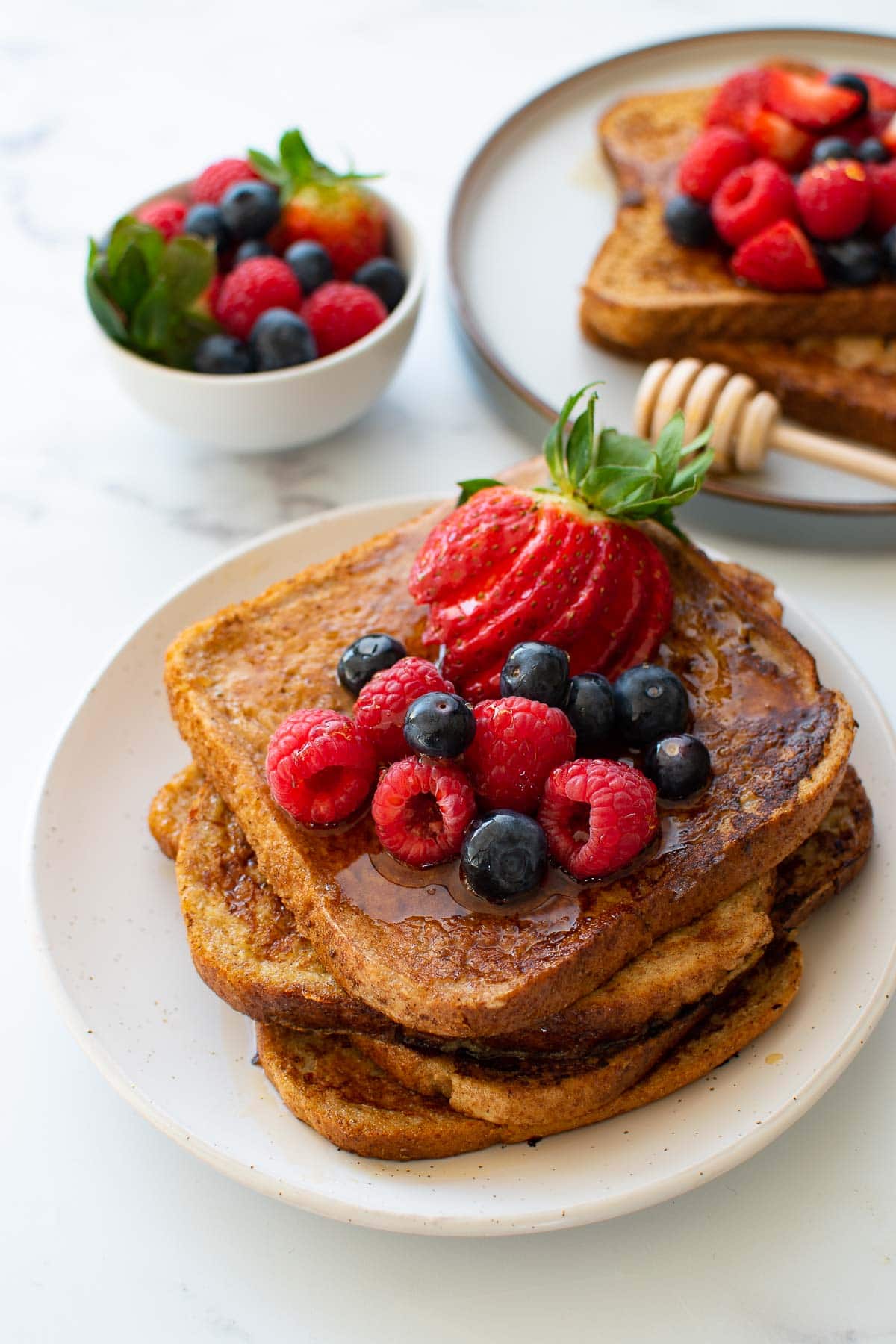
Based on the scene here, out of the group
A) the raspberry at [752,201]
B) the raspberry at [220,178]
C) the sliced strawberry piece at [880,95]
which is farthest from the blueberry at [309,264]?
the sliced strawberry piece at [880,95]

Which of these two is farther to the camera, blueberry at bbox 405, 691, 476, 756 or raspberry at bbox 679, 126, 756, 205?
raspberry at bbox 679, 126, 756, 205

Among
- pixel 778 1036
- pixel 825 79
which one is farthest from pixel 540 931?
pixel 825 79

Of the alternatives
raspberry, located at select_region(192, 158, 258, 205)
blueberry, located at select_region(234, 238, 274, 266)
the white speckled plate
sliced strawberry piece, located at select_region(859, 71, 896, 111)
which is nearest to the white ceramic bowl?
blueberry, located at select_region(234, 238, 274, 266)

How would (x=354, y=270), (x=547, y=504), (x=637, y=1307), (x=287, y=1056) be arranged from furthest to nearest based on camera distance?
(x=354, y=270) → (x=547, y=504) → (x=287, y=1056) → (x=637, y=1307)

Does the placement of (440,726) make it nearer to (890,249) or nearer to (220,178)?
(220,178)

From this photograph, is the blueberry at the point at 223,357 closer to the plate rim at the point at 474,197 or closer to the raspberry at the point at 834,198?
the plate rim at the point at 474,197

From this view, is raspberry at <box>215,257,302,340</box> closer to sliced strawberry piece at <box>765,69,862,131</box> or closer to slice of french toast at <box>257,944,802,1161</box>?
sliced strawberry piece at <box>765,69,862,131</box>

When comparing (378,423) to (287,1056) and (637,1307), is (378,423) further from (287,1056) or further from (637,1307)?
(637,1307)
